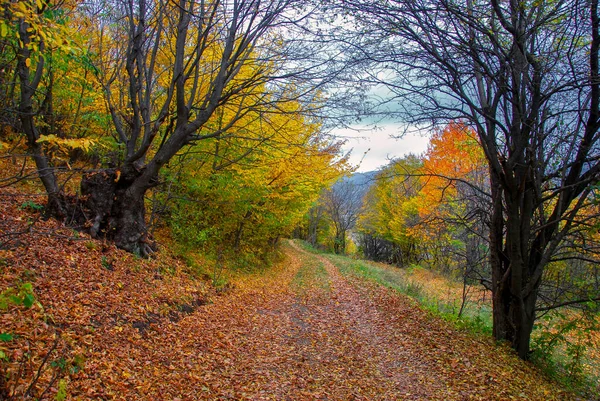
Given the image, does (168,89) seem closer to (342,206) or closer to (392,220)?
(392,220)

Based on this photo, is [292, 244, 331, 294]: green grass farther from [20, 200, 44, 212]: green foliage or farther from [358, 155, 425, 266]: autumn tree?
[358, 155, 425, 266]: autumn tree

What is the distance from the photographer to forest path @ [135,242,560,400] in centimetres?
465

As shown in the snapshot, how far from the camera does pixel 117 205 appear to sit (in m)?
7.80

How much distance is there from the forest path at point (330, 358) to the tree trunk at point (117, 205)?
245 centimetres

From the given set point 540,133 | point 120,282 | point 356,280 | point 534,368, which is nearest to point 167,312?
point 120,282

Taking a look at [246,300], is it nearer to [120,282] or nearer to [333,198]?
[120,282]

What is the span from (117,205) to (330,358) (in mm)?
5542

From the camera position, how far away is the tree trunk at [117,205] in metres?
7.60

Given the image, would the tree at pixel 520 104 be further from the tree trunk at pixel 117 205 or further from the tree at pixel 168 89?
the tree trunk at pixel 117 205

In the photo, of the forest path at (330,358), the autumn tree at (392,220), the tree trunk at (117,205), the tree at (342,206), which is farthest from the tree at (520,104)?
the tree at (342,206)

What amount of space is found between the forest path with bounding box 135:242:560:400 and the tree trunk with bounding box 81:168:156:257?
245 centimetres

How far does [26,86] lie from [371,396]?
23.6 ft

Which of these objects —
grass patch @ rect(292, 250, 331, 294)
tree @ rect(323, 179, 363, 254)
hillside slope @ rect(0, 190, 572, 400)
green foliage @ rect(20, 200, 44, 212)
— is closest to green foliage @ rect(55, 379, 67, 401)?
hillside slope @ rect(0, 190, 572, 400)

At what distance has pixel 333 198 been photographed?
38750 mm
